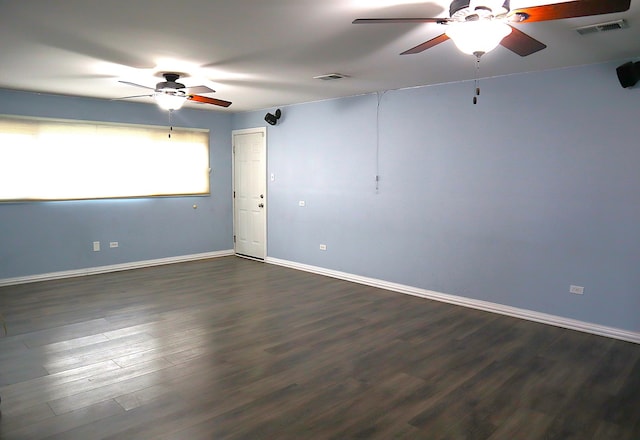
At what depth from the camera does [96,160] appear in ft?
20.0

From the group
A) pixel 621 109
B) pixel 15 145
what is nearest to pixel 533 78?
pixel 621 109

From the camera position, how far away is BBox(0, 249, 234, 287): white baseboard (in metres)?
5.54

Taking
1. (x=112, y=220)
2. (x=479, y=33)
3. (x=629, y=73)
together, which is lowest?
(x=112, y=220)

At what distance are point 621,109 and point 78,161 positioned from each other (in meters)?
6.51

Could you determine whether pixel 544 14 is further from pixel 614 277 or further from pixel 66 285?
pixel 66 285

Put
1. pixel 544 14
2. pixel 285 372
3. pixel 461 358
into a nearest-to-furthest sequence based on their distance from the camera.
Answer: pixel 544 14
pixel 285 372
pixel 461 358

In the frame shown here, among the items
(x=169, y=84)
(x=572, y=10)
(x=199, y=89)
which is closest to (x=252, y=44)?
(x=199, y=89)

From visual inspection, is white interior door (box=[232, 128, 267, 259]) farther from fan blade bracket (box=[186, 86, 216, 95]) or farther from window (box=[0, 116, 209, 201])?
fan blade bracket (box=[186, 86, 216, 95])

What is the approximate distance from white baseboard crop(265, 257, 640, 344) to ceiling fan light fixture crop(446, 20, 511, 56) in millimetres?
2994

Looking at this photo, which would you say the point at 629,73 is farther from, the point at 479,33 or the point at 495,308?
the point at 495,308

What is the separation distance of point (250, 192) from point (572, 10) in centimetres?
587

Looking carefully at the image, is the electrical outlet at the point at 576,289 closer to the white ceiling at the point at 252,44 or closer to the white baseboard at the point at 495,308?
the white baseboard at the point at 495,308

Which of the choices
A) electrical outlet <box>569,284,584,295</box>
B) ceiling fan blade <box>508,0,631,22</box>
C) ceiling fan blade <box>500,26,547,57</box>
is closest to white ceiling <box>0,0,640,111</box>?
ceiling fan blade <box>500,26,547,57</box>

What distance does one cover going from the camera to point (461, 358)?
3404mm
